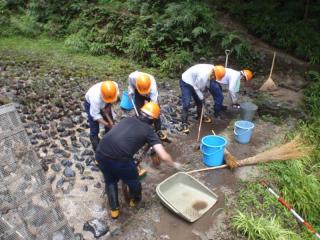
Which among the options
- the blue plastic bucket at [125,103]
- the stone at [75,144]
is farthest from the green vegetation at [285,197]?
the blue plastic bucket at [125,103]

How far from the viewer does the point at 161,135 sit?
7453 millimetres

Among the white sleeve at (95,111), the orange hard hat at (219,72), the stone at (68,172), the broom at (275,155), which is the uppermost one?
the orange hard hat at (219,72)

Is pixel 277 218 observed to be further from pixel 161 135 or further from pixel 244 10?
pixel 244 10

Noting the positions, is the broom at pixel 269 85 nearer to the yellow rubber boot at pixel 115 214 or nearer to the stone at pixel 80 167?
the stone at pixel 80 167

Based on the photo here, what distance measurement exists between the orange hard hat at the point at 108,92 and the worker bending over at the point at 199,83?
7.16ft

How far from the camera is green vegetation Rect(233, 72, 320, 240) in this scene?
524 centimetres

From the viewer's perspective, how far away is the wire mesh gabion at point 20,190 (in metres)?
4.06

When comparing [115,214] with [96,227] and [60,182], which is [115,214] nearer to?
[96,227]

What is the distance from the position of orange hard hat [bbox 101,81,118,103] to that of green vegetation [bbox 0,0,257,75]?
17.4 feet

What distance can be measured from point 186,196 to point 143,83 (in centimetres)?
220

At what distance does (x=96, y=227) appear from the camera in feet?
17.2

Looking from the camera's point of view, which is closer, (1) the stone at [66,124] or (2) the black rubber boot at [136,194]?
(2) the black rubber boot at [136,194]

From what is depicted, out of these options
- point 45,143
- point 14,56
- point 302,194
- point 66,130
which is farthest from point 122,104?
point 14,56

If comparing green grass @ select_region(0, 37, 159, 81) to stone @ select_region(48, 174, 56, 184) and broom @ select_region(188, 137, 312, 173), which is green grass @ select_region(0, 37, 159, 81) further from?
broom @ select_region(188, 137, 312, 173)
